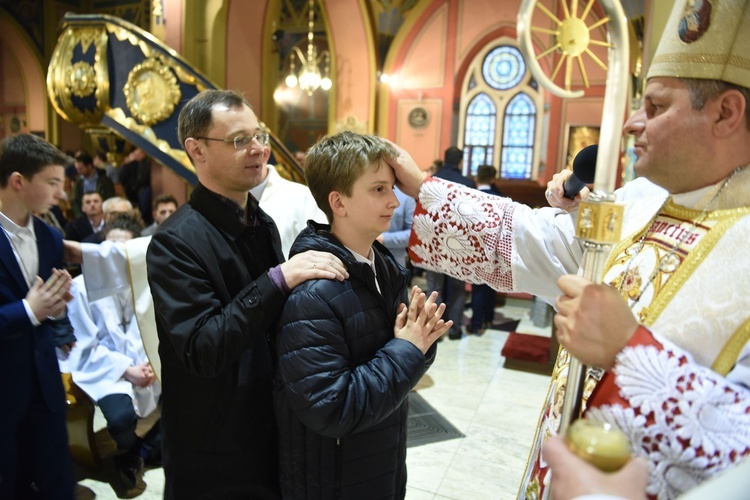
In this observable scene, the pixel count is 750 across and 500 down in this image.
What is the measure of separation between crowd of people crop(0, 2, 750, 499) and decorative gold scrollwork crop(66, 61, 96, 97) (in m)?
3.47

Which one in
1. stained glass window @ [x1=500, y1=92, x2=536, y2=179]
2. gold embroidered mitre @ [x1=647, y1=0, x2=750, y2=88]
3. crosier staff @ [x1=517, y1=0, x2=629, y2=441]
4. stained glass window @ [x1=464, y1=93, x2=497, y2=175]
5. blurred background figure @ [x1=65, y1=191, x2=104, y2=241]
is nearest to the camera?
crosier staff @ [x1=517, y1=0, x2=629, y2=441]

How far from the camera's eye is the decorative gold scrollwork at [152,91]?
4.99 metres

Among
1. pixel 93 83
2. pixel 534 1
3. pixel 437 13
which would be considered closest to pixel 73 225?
pixel 93 83

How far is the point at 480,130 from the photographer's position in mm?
11219

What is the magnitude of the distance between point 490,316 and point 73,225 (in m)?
4.40

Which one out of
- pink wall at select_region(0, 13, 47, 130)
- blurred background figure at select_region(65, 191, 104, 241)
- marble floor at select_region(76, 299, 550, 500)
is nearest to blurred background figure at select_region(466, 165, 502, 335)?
marble floor at select_region(76, 299, 550, 500)

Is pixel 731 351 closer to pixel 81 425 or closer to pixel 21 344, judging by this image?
pixel 21 344

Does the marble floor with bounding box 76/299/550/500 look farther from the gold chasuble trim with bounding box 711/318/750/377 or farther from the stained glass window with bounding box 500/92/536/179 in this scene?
the stained glass window with bounding box 500/92/536/179

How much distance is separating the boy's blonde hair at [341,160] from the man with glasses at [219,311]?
0.62ft

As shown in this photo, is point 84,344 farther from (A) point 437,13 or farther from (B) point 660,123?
(A) point 437,13

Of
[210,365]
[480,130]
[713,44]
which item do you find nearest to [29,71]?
[480,130]

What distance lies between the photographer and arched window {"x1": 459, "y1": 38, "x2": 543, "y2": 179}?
1078 centimetres

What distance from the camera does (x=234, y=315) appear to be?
1.40m

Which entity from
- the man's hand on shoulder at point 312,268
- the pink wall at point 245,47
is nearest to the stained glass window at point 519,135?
the pink wall at point 245,47
